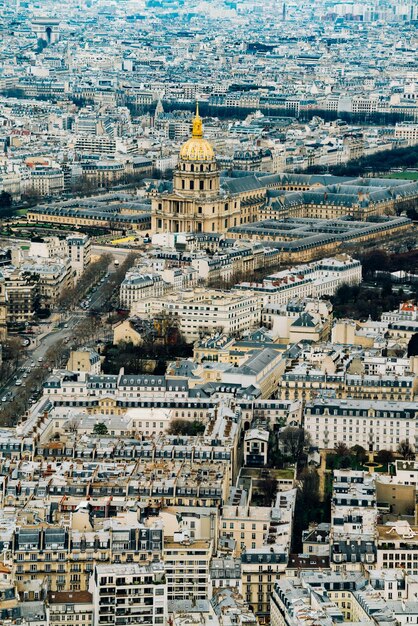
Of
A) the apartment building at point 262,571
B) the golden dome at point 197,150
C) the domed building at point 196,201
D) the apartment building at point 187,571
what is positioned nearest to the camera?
the apartment building at point 187,571

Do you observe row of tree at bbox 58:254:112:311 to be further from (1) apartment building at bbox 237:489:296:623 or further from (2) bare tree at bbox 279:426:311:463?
(1) apartment building at bbox 237:489:296:623

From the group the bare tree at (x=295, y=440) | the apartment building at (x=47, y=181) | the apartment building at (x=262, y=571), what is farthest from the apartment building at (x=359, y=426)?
the apartment building at (x=47, y=181)

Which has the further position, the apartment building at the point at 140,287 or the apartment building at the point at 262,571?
the apartment building at the point at 140,287

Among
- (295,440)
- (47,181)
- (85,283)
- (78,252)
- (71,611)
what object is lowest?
(47,181)

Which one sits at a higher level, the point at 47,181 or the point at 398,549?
the point at 398,549

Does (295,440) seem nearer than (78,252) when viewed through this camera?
Yes

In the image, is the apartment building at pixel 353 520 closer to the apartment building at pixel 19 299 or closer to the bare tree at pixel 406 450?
the bare tree at pixel 406 450

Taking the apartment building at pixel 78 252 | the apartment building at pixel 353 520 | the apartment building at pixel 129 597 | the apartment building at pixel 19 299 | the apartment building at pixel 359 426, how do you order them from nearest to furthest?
1. the apartment building at pixel 129 597
2. the apartment building at pixel 353 520
3. the apartment building at pixel 359 426
4. the apartment building at pixel 19 299
5. the apartment building at pixel 78 252

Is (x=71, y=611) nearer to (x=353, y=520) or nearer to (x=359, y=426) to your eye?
→ (x=353, y=520)

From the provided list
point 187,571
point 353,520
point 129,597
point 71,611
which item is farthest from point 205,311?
point 129,597

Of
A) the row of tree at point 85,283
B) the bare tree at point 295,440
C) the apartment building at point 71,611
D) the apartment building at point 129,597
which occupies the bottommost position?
the row of tree at point 85,283
